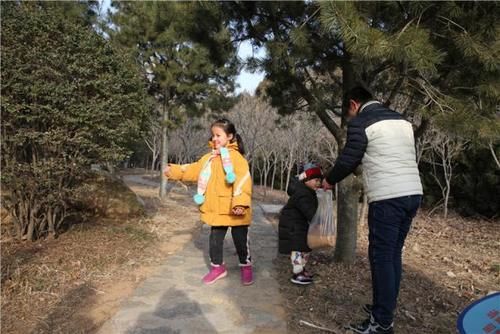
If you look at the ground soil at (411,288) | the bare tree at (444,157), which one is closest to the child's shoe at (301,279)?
the ground soil at (411,288)

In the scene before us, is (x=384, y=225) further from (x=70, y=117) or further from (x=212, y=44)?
(x=70, y=117)

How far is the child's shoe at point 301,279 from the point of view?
3689 mm

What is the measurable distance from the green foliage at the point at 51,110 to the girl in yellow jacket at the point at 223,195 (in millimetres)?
1449

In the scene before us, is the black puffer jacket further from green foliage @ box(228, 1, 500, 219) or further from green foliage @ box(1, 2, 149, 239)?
green foliage @ box(1, 2, 149, 239)

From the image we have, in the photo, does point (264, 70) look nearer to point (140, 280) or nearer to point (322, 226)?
point (322, 226)

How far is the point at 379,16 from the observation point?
340cm

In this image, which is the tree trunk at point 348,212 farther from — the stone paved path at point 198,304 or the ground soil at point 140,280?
the stone paved path at point 198,304

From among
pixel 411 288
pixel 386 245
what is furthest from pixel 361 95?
pixel 411 288

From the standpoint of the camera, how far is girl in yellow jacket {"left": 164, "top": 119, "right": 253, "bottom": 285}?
365cm

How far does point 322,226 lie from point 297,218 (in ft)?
3.63

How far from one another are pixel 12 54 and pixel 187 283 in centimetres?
301

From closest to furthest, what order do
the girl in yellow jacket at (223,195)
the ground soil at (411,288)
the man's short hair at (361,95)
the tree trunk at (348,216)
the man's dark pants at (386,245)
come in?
the man's dark pants at (386,245)
the man's short hair at (361,95)
the ground soil at (411,288)
the girl in yellow jacket at (223,195)
the tree trunk at (348,216)

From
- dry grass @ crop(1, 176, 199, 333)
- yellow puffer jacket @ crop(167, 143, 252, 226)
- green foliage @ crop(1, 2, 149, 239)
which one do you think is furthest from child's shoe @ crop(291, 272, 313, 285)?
green foliage @ crop(1, 2, 149, 239)

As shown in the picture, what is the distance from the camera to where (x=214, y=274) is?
378 centimetres
